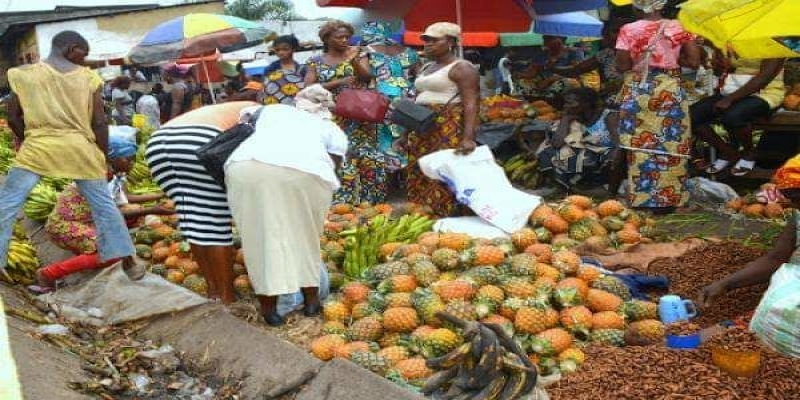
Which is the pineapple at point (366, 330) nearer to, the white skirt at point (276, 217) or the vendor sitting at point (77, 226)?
the white skirt at point (276, 217)

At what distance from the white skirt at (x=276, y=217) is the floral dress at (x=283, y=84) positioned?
11.1 feet

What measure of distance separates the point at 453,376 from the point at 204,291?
2366mm

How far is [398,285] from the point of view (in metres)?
4.44

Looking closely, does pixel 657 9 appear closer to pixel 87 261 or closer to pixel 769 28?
pixel 769 28

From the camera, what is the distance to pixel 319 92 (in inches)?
183

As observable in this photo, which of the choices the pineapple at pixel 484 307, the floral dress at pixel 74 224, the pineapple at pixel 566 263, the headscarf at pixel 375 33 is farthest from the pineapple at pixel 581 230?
the floral dress at pixel 74 224

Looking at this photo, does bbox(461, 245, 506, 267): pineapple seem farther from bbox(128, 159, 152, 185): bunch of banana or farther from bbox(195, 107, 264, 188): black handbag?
bbox(128, 159, 152, 185): bunch of banana

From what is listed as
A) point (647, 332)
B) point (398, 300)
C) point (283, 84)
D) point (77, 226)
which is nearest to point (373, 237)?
point (398, 300)

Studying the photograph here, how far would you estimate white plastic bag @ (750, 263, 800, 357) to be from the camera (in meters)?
2.86

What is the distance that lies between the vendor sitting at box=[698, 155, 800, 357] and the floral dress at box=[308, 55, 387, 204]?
3.76m

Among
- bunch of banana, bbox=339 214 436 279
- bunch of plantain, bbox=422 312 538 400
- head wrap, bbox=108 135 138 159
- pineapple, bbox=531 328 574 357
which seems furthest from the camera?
head wrap, bbox=108 135 138 159

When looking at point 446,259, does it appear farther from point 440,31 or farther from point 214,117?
point 440,31

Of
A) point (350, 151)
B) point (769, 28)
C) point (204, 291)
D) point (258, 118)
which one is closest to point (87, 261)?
point (204, 291)

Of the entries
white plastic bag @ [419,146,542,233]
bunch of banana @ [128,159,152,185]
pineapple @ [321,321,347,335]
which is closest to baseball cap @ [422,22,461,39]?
white plastic bag @ [419,146,542,233]
